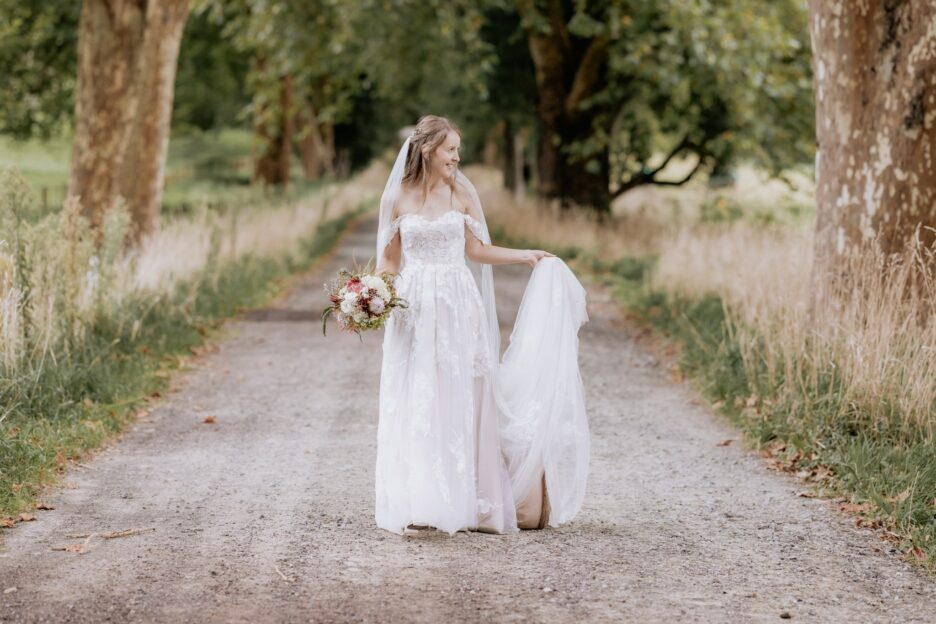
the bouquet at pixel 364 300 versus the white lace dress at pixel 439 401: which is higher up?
the bouquet at pixel 364 300

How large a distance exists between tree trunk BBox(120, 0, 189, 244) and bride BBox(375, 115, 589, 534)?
8855mm

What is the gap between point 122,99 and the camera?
47.6 feet

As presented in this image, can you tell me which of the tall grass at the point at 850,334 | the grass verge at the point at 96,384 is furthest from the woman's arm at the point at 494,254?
the grass verge at the point at 96,384

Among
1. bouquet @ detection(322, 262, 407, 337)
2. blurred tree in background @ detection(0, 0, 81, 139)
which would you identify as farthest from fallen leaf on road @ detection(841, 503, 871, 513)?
blurred tree in background @ detection(0, 0, 81, 139)

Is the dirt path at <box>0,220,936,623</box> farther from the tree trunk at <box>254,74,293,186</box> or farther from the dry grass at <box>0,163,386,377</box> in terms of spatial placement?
the tree trunk at <box>254,74,293,186</box>

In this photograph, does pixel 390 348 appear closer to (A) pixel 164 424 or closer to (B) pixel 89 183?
(A) pixel 164 424

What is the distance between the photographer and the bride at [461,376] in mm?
6207

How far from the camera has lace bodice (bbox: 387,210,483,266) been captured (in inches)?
251

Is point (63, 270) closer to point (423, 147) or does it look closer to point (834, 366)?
point (423, 147)

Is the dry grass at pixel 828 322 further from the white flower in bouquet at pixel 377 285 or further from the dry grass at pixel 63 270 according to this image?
the dry grass at pixel 63 270

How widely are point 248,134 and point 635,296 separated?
244ft

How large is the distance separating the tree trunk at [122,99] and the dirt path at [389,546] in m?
6.27

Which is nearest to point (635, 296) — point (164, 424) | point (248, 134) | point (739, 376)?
point (739, 376)

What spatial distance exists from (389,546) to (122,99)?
398 inches
